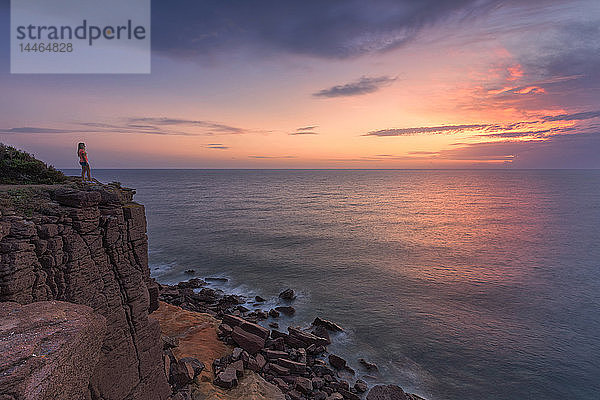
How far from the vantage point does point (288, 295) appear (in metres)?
31.0

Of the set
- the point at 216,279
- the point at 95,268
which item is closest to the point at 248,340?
the point at 95,268

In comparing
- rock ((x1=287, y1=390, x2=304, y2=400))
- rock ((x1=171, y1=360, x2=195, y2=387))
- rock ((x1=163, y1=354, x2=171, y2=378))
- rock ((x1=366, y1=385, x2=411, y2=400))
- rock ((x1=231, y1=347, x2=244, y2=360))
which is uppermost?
rock ((x1=163, y1=354, x2=171, y2=378))

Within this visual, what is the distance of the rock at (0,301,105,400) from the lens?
3406 mm

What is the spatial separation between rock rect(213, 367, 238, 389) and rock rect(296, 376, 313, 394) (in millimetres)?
3635

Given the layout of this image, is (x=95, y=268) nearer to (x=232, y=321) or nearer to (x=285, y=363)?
(x=285, y=363)

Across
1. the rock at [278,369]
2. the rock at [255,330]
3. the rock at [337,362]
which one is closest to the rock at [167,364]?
the rock at [278,369]

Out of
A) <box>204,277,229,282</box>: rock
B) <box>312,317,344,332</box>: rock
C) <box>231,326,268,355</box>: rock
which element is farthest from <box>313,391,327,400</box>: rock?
<box>204,277,229,282</box>: rock

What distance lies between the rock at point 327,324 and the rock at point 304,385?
334 inches

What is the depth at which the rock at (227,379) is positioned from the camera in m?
14.9

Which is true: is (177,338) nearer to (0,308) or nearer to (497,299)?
(0,308)

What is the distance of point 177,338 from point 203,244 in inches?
1309

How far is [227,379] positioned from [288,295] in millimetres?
16036

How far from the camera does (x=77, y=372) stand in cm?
400

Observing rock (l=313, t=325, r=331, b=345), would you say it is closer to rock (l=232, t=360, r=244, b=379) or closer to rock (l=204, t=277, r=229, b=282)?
rock (l=232, t=360, r=244, b=379)
